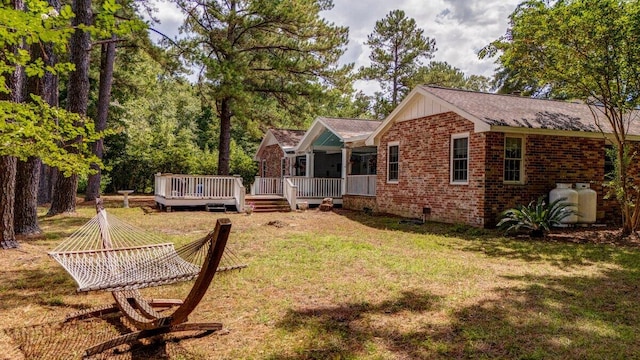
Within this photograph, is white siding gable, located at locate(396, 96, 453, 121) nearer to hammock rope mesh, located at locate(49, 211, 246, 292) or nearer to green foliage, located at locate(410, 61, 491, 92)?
hammock rope mesh, located at locate(49, 211, 246, 292)

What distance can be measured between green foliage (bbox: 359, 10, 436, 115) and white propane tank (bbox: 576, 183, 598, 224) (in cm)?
2197

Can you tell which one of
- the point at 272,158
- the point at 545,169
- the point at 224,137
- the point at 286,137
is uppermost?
the point at 286,137

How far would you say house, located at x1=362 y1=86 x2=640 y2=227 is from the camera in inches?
409

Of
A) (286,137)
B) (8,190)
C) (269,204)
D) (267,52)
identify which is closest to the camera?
(8,190)

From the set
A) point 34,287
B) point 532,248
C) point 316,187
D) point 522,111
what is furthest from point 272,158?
point 34,287

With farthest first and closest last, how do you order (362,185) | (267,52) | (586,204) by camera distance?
(267,52), (362,185), (586,204)

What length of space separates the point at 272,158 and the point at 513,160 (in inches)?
604

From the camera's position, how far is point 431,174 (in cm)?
1225

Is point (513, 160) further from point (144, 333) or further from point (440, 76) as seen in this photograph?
point (440, 76)

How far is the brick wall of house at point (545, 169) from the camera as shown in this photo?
10359 mm

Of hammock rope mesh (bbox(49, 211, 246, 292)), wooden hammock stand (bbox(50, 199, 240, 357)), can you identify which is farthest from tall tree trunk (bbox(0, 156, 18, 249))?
wooden hammock stand (bbox(50, 199, 240, 357))

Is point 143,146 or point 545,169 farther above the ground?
point 143,146

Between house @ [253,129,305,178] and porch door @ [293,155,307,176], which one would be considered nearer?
porch door @ [293,155,307,176]

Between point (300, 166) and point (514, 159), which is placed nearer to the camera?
point (514, 159)
